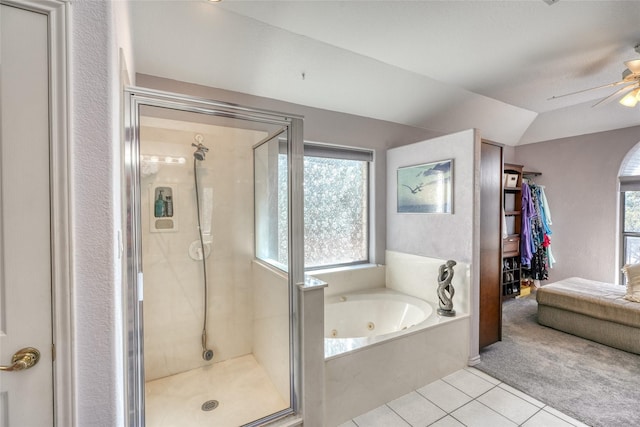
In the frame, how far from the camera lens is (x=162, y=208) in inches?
89.7

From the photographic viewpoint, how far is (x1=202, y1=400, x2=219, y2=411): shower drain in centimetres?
197

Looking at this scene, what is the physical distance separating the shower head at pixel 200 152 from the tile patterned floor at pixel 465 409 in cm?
229

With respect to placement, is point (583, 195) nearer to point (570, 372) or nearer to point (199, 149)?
point (570, 372)

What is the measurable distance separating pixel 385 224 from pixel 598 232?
3.21m

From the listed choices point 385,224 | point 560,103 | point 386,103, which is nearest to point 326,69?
point 386,103

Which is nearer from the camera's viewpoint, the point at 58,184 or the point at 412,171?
the point at 58,184

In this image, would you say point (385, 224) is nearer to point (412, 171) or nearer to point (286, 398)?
point (412, 171)

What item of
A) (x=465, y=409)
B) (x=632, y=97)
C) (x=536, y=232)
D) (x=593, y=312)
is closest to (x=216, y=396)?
(x=465, y=409)

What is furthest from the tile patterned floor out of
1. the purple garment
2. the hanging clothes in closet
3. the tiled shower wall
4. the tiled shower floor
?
the hanging clothes in closet

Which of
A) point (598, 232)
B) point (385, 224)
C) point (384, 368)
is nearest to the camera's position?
point (384, 368)

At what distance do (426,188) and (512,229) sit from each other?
84.7 inches

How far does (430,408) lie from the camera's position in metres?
2.01

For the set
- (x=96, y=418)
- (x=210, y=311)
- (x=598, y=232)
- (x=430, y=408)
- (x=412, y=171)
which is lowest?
(x=430, y=408)

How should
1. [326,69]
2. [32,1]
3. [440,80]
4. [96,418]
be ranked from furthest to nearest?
[440,80], [326,69], [96,418], [32,1]
